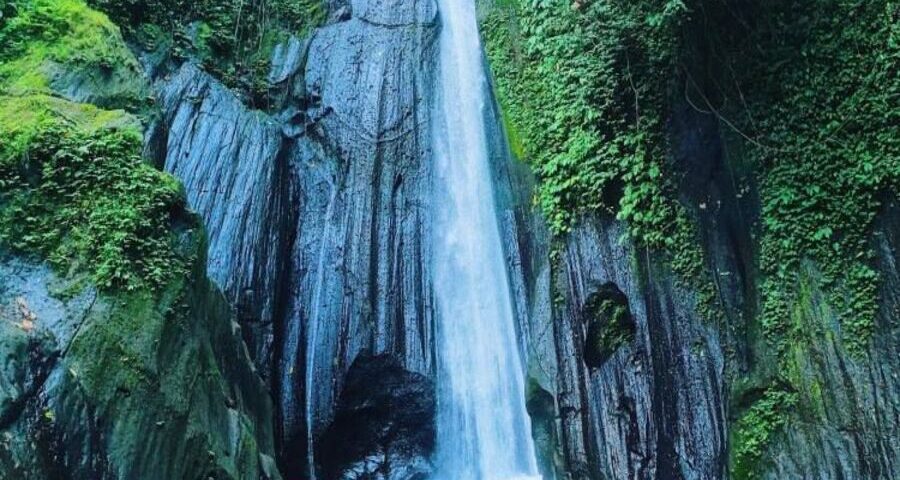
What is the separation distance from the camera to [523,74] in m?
10.6

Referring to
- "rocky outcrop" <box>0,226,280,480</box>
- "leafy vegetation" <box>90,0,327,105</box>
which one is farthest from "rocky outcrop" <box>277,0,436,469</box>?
"rocky outcrop" <box>0,226,280,480</box>

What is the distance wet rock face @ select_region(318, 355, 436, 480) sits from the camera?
1020 cm

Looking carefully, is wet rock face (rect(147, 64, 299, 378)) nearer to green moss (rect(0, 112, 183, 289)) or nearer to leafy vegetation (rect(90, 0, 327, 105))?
leafy vegetation (rect(90, 0, 327, 105))

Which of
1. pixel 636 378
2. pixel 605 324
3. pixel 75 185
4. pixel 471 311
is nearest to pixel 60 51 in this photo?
pixel 75 185

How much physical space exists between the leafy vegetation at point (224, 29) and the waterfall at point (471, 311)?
3.30 m

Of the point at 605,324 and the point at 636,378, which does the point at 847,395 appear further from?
the point at 605,324

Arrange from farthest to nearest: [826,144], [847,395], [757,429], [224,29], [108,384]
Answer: [224,29]
[757,429]
[826,144]
[847,395]
[108,384]

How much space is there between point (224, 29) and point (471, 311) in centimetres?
698

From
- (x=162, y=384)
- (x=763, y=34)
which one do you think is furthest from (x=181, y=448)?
(x=763, y=34)

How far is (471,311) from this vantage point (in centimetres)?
1087

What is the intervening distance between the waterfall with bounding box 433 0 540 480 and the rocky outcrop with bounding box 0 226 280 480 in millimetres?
4958

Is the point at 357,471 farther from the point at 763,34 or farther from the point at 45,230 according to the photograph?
the point at 763,34

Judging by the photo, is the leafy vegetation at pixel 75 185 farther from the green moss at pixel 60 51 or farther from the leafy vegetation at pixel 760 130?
the leafy vegetation at pixel 760 130

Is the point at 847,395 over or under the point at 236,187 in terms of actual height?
under
